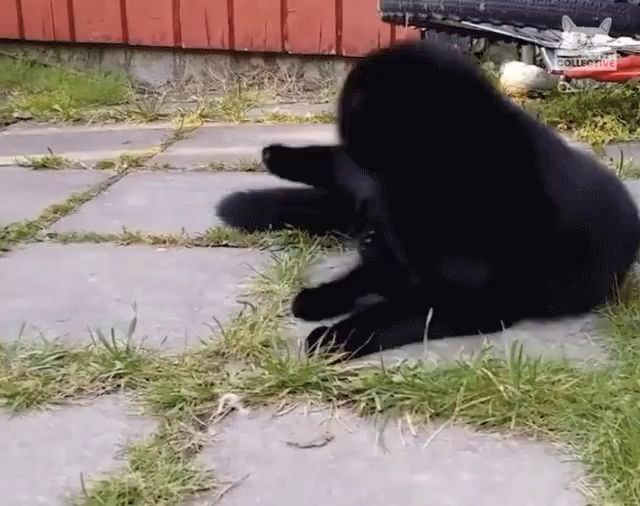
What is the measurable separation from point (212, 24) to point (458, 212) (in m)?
2.52

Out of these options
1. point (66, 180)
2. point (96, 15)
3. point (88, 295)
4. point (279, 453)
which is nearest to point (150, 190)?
point (66, 180)

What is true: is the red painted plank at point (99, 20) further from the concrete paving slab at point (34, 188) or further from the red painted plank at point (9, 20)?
the concrete paving slab at point (34, 188)

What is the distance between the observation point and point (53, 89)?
356cm

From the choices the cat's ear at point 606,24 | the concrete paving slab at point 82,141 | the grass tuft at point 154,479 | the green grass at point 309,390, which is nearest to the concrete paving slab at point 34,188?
the concrete paving slab at point 82,141

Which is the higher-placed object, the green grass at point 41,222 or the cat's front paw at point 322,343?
the cat's front paw at point 322,343

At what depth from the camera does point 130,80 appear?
382 cm

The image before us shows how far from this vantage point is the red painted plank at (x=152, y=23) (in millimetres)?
3713

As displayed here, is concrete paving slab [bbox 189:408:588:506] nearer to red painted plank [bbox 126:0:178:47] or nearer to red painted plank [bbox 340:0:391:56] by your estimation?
red painted plank [bbox 340:0:391:56]

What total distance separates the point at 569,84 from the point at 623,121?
296mm

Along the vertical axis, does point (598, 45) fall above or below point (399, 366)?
above

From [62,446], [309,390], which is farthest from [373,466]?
[62,446]

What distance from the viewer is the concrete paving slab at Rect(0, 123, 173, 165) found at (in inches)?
105

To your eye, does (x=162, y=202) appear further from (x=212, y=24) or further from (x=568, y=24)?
(x=212, y=24)

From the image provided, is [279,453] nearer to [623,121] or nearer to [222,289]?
[222,289]
